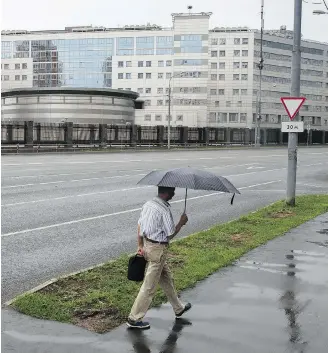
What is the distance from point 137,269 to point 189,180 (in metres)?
1.07

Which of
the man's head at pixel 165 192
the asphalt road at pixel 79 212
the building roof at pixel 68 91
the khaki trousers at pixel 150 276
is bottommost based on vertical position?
the asphalt road at pixel 79 212

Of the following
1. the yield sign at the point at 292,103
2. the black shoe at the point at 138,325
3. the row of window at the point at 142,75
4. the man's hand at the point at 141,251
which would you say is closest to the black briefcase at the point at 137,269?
the man's hand at the point at 141,251

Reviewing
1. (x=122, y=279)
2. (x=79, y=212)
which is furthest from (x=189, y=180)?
(x=79, y=212)

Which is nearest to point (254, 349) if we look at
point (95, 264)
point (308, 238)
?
→ point (95, 264)

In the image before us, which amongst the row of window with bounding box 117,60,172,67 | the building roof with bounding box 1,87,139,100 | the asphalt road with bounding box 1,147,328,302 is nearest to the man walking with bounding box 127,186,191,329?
the asphalt road with bounding box 1,147,328,302

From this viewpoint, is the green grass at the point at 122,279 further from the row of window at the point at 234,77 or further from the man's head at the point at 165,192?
the row of window at the point at 234,77

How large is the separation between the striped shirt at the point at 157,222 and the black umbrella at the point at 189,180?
0.23 meters

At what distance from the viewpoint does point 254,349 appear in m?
5.02

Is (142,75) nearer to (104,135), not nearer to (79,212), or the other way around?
(104,135)

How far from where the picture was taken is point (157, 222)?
5.51m

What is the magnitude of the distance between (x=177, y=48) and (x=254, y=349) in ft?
341

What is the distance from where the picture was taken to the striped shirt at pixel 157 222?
5.51 m

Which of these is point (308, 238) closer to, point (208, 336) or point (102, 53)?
point (208, 336)

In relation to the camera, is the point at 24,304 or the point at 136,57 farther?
the point at 136,57
